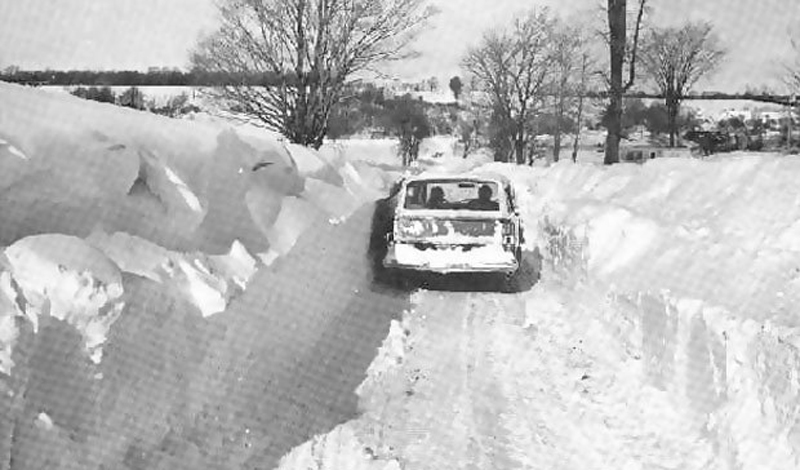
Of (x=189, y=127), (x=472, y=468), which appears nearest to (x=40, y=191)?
(x=189, y=127)

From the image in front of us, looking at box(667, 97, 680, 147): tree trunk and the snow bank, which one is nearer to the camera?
the snow bank

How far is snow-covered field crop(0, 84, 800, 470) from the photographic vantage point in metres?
3.94

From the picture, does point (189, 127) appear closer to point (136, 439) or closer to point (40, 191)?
point (40, 191)

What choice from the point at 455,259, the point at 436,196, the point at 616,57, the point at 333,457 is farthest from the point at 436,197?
the point at 616,57

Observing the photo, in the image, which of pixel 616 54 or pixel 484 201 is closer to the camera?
pixel 484 201

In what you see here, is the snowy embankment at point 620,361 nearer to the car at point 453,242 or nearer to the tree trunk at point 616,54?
the car at point 453,242

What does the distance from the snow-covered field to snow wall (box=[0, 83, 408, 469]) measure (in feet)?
0.04

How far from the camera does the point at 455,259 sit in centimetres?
963

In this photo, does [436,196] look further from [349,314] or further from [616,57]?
[616,57]

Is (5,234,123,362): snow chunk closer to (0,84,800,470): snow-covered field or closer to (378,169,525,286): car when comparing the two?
(0,84,800,470): snow-covered field

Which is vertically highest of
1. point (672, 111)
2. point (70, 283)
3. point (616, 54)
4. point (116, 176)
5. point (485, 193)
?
point (616, 54)

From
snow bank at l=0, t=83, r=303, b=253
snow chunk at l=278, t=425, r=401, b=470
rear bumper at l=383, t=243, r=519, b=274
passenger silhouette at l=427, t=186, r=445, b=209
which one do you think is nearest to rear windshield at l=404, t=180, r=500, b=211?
passenger silhouette at l=427, t=186, r=445, b=209

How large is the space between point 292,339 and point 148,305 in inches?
98.5

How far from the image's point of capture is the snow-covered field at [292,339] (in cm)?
394
